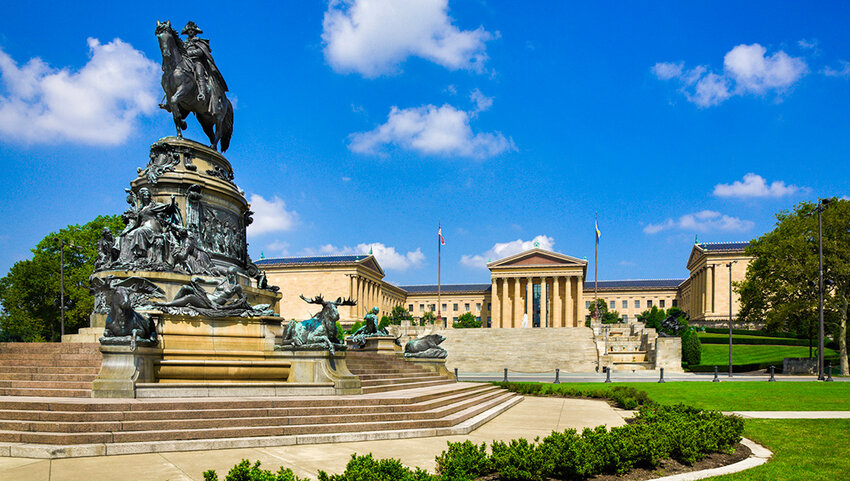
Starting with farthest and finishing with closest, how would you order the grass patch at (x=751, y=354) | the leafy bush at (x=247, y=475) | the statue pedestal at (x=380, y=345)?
the grass patch at (x=751, y=354), the statue pedestal at (x=380, y=345), the leafy bush at (x=247, y=475)

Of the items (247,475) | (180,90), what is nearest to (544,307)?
(180,90)

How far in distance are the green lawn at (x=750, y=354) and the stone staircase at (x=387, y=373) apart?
1493 inches

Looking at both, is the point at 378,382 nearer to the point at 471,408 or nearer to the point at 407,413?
the point at 471,408

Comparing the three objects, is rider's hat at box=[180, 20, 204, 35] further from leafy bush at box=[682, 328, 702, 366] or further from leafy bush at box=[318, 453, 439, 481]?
leafy bush at box=[682, 328, 702, 366]

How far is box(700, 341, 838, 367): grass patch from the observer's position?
52938 millimetres

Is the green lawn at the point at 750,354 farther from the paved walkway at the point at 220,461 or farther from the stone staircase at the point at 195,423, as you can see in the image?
the paved walkway at the point at 220,461

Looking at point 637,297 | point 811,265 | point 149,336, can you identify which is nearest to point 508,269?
point 637,297

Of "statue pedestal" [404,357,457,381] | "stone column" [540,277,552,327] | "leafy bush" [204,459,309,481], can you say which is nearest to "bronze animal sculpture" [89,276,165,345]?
"leafy bush" [204,459,309,481]

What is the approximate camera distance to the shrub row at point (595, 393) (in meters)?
21.7

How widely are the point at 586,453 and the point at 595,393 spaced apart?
18069 millimetres

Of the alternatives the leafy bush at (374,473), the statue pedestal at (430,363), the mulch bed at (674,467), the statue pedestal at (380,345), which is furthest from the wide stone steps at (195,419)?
the statue pedestal at (380,345)

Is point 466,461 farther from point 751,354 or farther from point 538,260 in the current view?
point 538,260

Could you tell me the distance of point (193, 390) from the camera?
1352 centimetres

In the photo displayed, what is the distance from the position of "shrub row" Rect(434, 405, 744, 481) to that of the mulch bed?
4.1 inches
